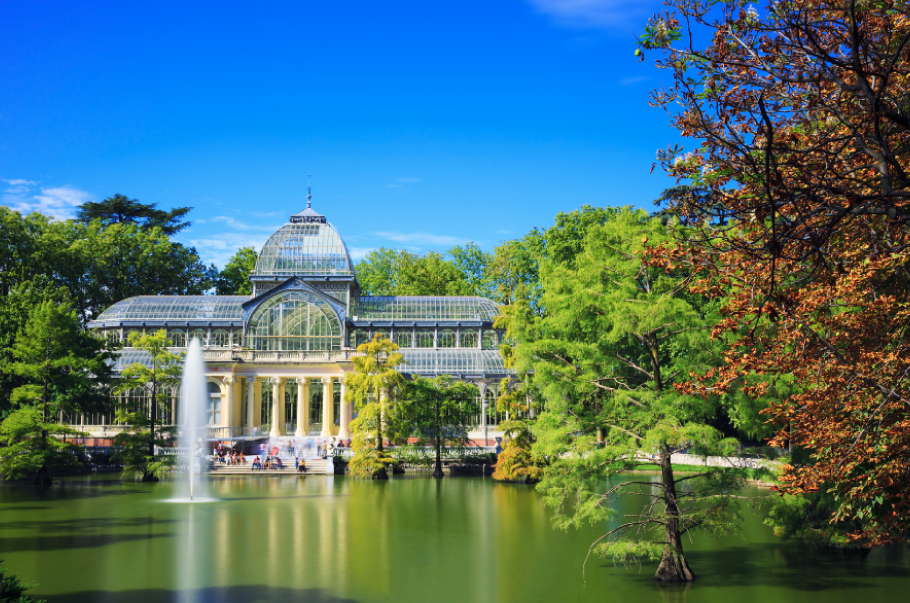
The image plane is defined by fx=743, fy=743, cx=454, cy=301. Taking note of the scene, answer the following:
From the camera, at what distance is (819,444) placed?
10133 mm

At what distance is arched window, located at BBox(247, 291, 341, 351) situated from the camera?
6081cm

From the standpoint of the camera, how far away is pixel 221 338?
61.9 meters

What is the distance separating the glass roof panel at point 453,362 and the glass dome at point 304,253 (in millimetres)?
9613

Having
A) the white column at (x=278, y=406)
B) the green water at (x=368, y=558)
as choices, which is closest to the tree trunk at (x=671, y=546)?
the green water at (x=368, y=558)

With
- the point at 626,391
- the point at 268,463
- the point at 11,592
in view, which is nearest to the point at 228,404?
the point at 268,463

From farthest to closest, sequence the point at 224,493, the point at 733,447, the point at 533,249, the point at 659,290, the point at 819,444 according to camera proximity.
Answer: the point at 533,249
the point at 224,493
the point at 659,290
the point at 733,447
the point at 819,444

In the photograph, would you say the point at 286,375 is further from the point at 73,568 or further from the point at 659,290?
the point at 659,290

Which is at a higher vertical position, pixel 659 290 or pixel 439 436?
pixel 659 290

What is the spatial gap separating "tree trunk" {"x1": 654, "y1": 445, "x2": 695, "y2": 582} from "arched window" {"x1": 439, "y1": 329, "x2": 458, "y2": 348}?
143 feet

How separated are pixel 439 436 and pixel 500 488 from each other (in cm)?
852

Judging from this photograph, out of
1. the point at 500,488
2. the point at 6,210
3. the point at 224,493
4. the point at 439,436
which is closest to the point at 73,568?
the point at 224,493

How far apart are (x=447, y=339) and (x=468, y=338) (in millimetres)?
1781

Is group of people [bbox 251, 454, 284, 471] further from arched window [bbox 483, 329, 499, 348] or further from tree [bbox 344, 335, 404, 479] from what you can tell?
arched window [bbox 483, 329, 499, 348]

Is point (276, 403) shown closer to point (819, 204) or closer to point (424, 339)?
point (424, 339)
